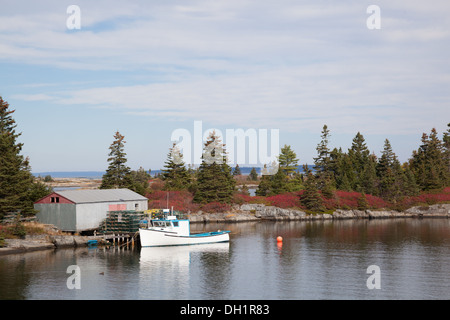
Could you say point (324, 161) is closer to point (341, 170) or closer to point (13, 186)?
point (341, 170)

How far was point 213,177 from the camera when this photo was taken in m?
110

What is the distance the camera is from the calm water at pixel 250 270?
42.5 meters

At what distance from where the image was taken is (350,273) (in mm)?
49906

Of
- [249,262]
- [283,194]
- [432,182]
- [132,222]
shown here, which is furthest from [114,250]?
[432,182]

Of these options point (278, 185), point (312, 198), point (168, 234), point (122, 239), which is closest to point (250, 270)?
point (168, 234)

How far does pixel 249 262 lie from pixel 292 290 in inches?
546

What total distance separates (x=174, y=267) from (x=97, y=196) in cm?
2563

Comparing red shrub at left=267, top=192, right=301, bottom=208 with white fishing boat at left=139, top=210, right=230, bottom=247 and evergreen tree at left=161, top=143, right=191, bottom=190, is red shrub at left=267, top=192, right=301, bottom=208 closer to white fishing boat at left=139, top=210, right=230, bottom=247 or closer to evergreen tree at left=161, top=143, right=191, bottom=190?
evergreen tree at left=161, top=143, right=191, bottom=190

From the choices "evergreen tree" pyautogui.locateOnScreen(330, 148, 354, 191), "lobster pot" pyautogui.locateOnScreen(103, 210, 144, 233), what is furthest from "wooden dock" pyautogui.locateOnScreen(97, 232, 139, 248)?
"evergreen tree" pyautogui.locateOnScreen(330, 148, 354, 191)

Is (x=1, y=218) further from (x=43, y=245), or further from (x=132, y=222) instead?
(x=132, y=222)

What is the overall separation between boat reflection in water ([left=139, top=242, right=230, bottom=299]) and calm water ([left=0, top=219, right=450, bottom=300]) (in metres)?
0.09

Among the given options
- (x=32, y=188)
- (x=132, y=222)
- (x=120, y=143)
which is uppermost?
(x=120, y=143)

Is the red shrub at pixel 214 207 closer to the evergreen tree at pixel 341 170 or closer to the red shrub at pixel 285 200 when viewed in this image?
the red shrub at pixel 285 200

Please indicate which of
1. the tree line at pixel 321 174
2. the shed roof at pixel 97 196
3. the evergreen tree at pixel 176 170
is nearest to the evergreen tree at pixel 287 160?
the tree line at pixel 321 174
